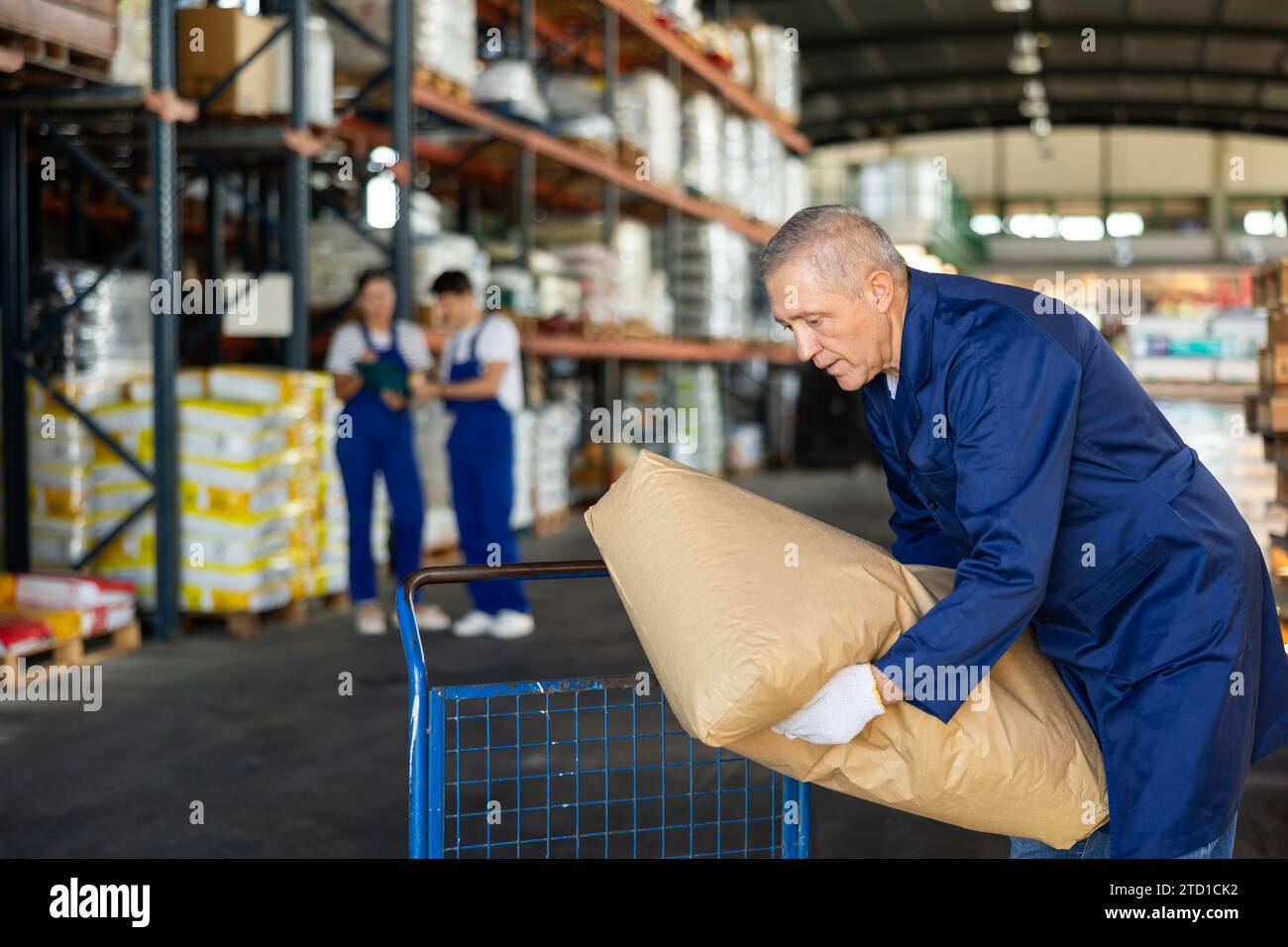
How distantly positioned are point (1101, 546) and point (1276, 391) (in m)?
3.01

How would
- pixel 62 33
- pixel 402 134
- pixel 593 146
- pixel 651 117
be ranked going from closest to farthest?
pixel 62 33 < pixel 402 134 < pixel 593 146 < pixel 651 117

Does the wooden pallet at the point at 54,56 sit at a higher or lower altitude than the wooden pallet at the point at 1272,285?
higher

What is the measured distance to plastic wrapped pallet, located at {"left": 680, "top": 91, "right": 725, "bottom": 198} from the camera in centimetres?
1299

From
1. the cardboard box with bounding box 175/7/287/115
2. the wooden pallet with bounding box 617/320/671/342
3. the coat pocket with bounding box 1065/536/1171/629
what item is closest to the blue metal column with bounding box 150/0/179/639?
the cardboard box with bounding box 175/7/287/115

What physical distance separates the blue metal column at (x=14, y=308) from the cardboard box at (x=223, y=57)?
847 mm

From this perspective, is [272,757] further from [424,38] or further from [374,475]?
[424,38]

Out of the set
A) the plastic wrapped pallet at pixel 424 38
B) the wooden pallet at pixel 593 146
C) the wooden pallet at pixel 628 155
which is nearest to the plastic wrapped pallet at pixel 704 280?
the wooden pallet at pixel 628 155

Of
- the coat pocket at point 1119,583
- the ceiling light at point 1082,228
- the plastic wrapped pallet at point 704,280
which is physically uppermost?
the ceiling light at point 1082,228

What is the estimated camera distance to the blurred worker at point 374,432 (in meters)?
6.61

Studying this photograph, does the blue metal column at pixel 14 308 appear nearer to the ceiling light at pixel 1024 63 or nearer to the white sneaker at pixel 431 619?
the white sneaker at pixel 431 619

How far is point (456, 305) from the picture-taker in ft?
21.5

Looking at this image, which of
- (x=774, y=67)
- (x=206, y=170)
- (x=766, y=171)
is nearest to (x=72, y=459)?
(x=206, y=170)

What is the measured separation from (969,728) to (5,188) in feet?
20.1

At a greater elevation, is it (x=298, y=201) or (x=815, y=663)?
(x=298, y=201)
